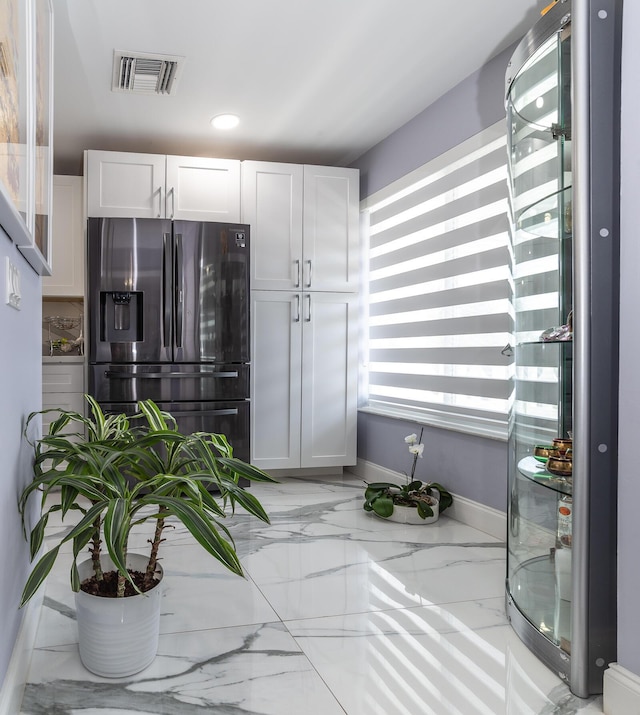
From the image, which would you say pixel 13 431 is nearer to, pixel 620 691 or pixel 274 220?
pixel 620 691

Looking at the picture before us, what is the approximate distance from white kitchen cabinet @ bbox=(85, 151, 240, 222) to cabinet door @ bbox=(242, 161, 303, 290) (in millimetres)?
103

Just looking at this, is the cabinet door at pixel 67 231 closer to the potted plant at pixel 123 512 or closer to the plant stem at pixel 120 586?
the potted plant at pixel 123 512

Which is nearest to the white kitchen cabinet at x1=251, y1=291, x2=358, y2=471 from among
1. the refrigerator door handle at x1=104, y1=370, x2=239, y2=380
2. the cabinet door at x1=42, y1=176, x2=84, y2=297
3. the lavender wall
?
the refrigerator door handle at x1=104, y1=370, x2=239, y2=380

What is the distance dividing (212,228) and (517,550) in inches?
106

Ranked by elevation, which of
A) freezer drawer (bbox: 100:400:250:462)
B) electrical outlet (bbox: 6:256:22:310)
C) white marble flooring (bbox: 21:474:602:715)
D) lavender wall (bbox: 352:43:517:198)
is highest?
lavender wall (bbox: 352:43:517:198)

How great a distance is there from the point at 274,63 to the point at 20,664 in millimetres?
2728

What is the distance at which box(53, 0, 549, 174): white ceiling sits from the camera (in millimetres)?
2689

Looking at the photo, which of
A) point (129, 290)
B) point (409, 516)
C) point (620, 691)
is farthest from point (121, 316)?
point (620, 691)

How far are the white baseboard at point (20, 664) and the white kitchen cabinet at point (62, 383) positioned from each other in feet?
7.28

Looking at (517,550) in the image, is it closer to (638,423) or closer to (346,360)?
(638,423)

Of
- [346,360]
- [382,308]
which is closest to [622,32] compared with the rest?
[382,308]

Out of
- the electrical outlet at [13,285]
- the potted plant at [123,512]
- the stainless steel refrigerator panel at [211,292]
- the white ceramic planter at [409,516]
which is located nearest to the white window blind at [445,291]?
the white ceramic planter at [409,516]

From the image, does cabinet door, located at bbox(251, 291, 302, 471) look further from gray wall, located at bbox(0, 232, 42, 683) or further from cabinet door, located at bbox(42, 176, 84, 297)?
gray wall, located at bbox(0, 232, 42, 683)

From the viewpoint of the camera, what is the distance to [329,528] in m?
3.19
